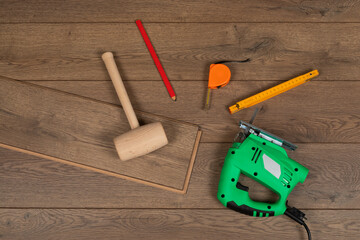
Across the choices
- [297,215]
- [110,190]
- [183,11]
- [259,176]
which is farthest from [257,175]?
[183,11]

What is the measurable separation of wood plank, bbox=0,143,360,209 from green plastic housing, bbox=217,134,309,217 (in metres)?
0.08

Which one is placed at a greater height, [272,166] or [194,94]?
[194,94]

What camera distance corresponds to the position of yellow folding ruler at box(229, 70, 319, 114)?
101cm

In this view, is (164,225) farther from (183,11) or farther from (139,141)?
(183,11)

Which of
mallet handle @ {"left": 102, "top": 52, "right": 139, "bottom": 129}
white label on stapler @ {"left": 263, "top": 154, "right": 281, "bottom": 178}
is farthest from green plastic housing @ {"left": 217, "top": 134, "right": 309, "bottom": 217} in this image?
mallet handle @ {"left": 102, "top": 52, "right": 139, "bottom": 129}

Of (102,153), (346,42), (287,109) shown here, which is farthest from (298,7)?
(102,153)

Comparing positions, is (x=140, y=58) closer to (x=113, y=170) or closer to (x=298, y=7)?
(x=113, y=170)

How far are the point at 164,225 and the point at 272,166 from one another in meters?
0.42

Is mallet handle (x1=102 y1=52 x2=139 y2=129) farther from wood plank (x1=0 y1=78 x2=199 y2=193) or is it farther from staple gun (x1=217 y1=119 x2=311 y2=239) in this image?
staple gun (x1=217 y1=119 x2=311 y2=239)

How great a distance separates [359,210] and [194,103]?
0.69 meters

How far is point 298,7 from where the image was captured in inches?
43.3

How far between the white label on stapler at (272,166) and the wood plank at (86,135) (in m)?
0.24

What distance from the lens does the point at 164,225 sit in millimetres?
995

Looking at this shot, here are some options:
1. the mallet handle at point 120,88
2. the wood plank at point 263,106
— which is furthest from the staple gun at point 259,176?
the mallet handle at point 120,88
